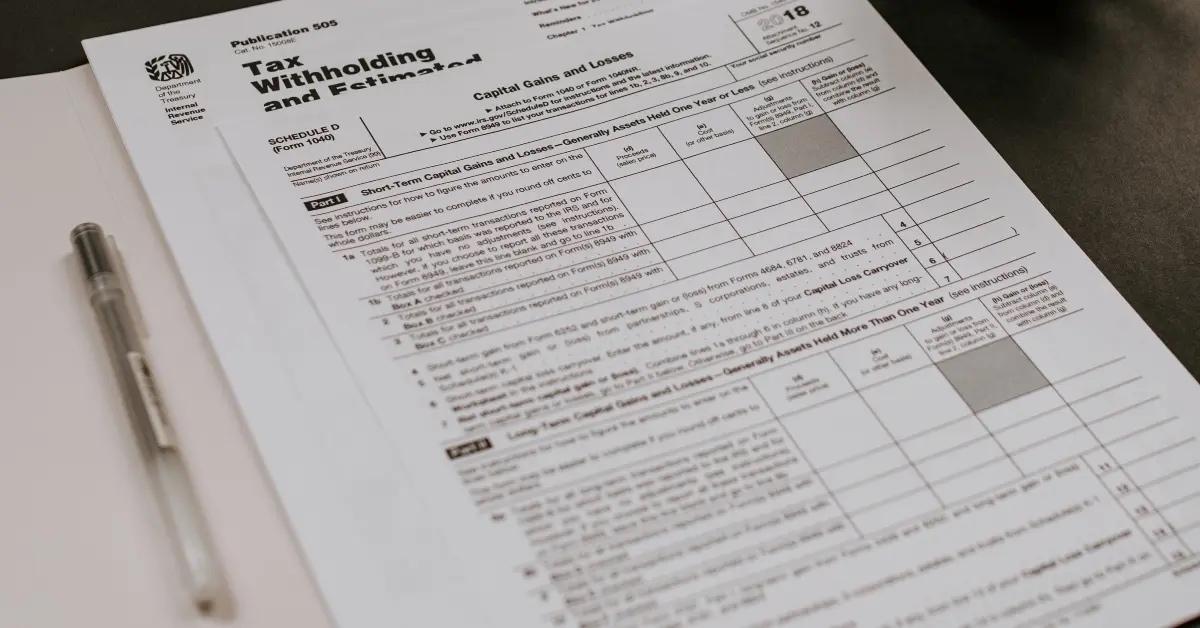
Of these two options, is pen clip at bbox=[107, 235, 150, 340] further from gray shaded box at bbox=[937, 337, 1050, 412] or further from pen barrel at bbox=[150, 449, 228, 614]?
gray shaded box at bbox=[937, 337, 1050, 412]

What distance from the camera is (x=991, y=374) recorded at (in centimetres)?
46

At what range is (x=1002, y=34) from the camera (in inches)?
24.6

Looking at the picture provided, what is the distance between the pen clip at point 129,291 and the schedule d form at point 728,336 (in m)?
0.07

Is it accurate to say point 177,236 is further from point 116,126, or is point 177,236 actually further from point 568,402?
point 568,402

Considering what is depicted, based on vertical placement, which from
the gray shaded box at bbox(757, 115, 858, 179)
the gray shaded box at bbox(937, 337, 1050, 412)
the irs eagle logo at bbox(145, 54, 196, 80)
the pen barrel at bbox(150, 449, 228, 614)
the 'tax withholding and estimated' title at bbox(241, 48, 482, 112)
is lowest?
the gray shaded box at bbox(937, 337, 1050, 412)

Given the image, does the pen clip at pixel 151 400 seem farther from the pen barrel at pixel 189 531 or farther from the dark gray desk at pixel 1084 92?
the dark gray desk at pixel 1084 92

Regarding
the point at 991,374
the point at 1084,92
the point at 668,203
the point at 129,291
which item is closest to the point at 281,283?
the point at 129,291

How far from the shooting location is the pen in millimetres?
383

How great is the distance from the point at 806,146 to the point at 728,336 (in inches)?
5.3

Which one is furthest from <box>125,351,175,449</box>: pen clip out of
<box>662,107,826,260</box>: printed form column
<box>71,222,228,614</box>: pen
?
<box>662,107,826,260</box>: printed form column

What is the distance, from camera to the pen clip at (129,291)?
0.45m

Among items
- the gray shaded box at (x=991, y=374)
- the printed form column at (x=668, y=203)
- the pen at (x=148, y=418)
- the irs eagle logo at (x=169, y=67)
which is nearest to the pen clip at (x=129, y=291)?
the pen at (x=148, y=418)

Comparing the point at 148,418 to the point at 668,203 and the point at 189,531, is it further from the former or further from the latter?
the point at 668,203

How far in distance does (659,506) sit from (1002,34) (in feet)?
1.25
